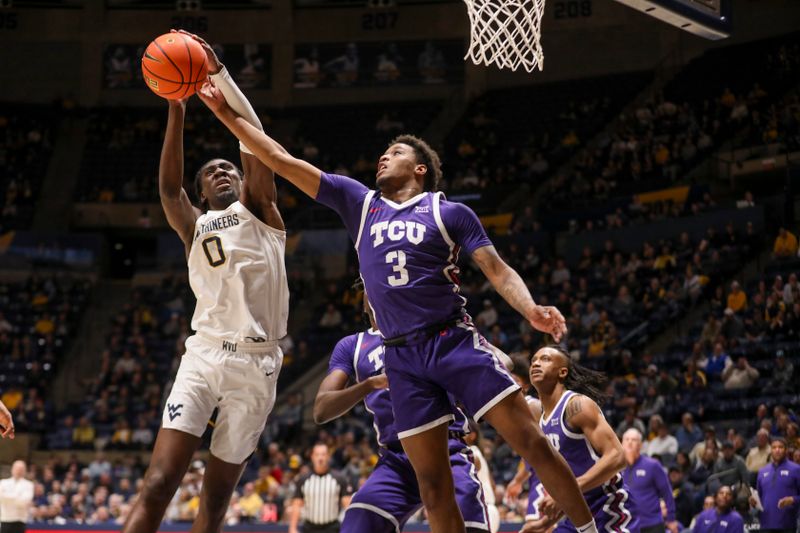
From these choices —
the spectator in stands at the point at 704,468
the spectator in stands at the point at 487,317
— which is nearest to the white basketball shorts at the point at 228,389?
the spectator in stands at the point at 704,468

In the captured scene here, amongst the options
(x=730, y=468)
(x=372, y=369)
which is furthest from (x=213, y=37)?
(x=372, y=369)

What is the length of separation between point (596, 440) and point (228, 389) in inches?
92.7

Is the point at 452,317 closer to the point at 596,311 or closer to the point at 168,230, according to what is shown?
the point at 596,311

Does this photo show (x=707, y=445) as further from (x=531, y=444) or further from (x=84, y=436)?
(x=84, y=436)

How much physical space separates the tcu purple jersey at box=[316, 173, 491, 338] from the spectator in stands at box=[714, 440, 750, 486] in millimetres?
8514

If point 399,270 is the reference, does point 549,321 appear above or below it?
below

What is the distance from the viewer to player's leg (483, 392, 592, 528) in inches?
188

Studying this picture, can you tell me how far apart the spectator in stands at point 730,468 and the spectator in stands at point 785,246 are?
19.5 ft

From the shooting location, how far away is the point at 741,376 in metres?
15.2

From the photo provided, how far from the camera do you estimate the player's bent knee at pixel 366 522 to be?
18.3 ft

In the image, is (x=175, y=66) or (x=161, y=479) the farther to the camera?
(x=175, y=66)

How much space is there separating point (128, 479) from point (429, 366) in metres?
14.4

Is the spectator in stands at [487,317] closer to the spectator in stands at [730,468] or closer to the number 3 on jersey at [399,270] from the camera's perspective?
the spectator in stands at [730,468]

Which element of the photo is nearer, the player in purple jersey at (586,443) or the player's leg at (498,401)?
the player's leg at (498,401)
